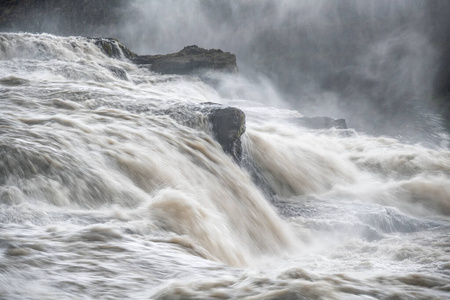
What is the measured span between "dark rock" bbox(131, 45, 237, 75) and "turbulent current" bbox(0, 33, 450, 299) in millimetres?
6379

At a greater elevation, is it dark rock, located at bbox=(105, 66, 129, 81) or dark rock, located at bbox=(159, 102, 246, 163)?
dark rock, located at bbox=(105, 66, 129, 81)

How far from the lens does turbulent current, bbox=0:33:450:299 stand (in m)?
2.15

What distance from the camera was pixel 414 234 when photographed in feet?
16.2

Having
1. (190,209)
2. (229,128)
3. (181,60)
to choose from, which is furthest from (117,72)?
(190,209)

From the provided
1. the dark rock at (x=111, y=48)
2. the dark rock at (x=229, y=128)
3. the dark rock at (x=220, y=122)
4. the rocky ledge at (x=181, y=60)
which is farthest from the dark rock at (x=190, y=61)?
the dark rock at (x=229, y=128)

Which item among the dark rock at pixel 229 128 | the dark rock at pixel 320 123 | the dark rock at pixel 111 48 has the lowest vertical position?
the dark rock at pixel 229 128

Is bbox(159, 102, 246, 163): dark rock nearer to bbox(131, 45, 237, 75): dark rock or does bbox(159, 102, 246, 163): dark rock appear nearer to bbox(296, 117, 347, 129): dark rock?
bbox(296, 117, 347, 129): dark rock

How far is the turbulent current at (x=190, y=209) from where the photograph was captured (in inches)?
84.5

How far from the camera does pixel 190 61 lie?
15289 mm

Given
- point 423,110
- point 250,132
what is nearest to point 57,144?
point 250,132

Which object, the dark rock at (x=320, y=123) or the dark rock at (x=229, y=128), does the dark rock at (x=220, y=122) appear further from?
the dark rock at (x=320, y=123)

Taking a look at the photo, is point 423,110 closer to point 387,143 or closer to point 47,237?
point 387,143

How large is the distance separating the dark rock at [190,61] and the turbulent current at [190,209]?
6.38m

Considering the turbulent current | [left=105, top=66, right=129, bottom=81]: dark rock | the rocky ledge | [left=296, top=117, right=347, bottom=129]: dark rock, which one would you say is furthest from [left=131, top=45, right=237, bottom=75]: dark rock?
the turbulent current
